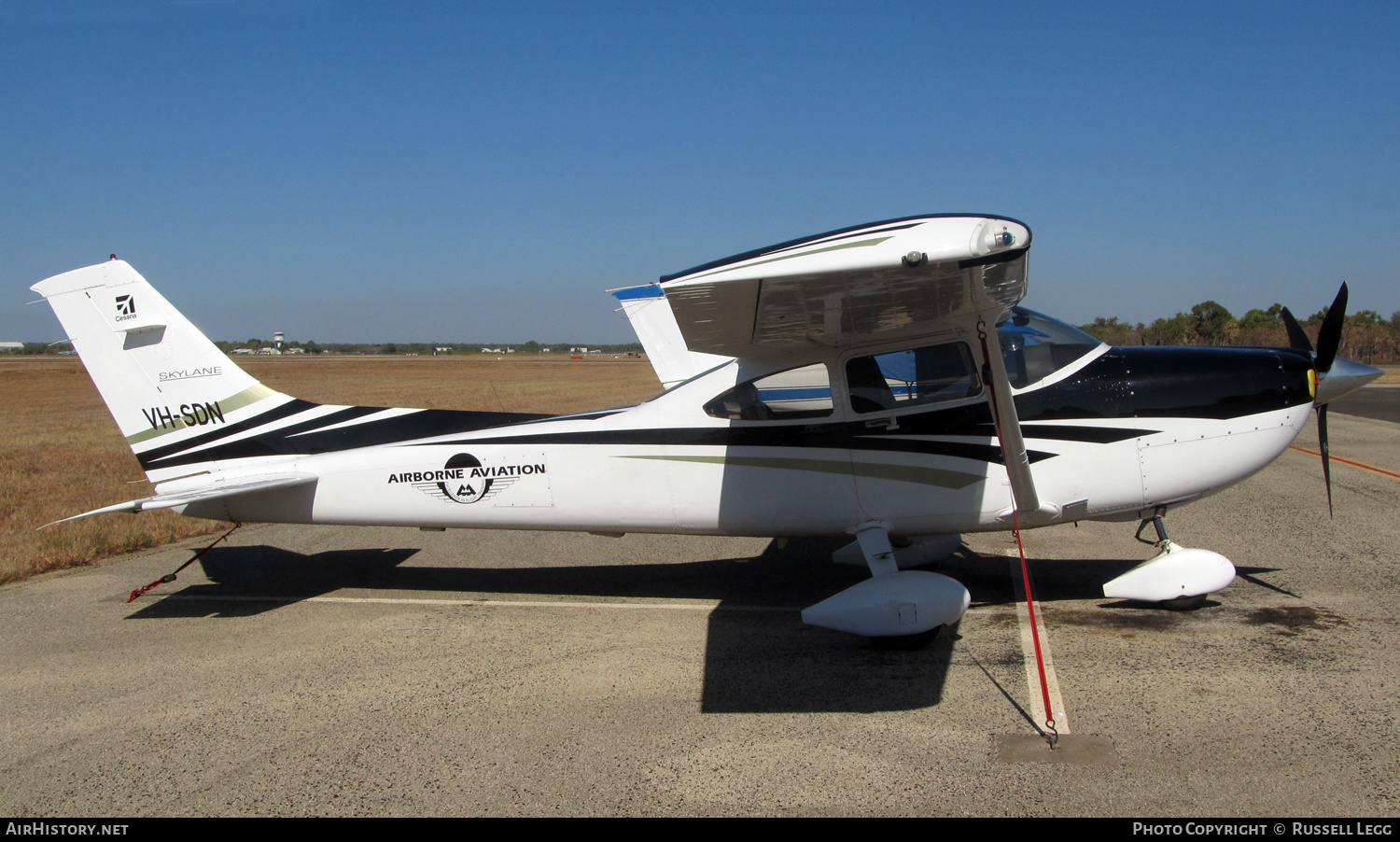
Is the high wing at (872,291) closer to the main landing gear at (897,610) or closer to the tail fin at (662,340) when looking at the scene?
the main landing gear at (897,610)

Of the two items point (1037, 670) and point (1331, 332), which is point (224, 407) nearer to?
point (1037, 670)

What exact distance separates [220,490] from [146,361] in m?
1.25

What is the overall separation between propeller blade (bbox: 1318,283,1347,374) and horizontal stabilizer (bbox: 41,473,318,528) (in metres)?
6.82

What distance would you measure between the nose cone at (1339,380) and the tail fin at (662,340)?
7307 millimetres

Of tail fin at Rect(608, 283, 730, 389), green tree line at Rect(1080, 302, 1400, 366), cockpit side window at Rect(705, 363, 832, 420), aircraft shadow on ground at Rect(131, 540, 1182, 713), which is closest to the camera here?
aircraft shadow on ground at Rect(131, 540, 1182, 713)

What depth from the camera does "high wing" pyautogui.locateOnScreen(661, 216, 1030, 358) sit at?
11.1 ft

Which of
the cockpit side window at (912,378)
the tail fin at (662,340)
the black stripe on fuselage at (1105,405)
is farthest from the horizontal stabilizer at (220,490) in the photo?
the tail fin at (662,340)

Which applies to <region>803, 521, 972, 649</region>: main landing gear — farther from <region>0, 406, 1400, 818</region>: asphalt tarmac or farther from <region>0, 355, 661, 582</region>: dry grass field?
<region>0, 355, 661, 582</region>: dry grass field

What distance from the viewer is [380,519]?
236 inches

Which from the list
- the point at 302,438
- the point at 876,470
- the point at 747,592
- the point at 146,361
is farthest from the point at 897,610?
the point at 146,361

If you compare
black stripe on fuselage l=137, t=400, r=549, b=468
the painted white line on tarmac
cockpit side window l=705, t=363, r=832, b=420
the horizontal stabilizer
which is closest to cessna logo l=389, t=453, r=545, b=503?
black stripe on fuselage l=137, t=400, r=549, b=468

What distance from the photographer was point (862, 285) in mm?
3895

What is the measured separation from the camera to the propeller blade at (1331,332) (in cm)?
502
